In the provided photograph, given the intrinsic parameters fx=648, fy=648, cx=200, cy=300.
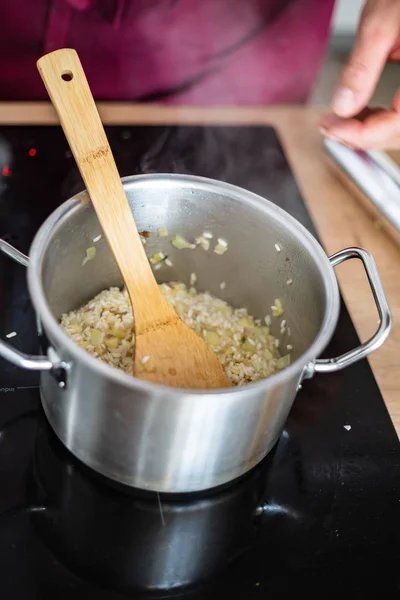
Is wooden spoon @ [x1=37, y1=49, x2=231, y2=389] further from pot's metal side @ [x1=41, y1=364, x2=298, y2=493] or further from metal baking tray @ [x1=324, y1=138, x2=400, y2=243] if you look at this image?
metal baking tray @ [x1=324, y1=138, x2=400, y2=243]

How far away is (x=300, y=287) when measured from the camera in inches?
35.4

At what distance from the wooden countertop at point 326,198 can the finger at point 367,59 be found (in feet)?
0.85

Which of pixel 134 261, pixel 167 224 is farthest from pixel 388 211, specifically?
pixel 134 261

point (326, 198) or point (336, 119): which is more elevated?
point (336, 119)

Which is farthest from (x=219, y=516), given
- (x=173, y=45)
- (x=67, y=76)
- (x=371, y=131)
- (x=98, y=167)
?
(x=173, y=45)

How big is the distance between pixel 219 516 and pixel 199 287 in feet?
1.30

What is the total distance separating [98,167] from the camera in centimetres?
81

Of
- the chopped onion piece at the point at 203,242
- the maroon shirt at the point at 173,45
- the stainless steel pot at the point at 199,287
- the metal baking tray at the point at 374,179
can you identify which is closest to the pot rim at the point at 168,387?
the stainless steel pot at the point at 199,287

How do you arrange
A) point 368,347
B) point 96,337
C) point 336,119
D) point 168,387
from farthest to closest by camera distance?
point 336,119
point 96,337
point 368,347
point 168,387

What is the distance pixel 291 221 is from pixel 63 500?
1.54ft

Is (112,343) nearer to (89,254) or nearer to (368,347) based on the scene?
(89,254)

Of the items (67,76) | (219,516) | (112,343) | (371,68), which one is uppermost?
(67,76)

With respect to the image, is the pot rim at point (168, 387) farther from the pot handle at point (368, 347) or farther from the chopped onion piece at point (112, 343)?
the chopped onion piece at point (112, 343)

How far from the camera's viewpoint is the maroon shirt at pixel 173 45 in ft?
4.17
